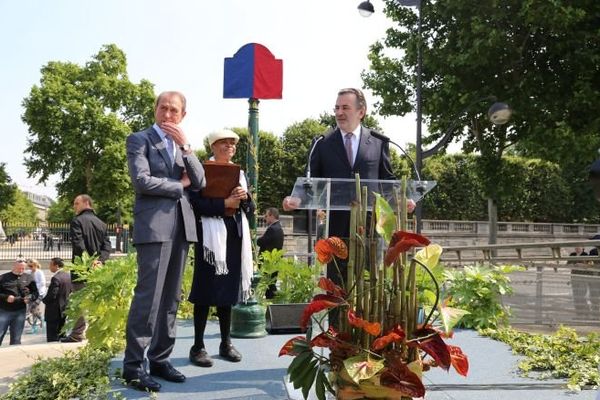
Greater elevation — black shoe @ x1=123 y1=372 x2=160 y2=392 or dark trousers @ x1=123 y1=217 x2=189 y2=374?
dark trousers @ x1=123 y1=217 x2=189 y2=374

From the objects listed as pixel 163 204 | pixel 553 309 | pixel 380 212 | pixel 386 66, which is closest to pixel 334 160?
pixel 163 204

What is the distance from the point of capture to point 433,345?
231cm

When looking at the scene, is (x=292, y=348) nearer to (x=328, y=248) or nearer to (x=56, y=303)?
(x=328, y=248)

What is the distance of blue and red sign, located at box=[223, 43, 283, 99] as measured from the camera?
5.54m

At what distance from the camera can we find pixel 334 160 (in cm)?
391

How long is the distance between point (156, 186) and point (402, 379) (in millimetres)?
2090

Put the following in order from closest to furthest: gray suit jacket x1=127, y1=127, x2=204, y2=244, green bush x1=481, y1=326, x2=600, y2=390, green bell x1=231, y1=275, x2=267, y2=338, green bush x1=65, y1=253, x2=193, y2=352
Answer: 1. gray suit jacket x1=127, y1=127, x2=204, y2=244
2. green bush x1=481, y1=326, x2=600, y2=390
3. green bush x1=65, y1=253, x2=193, y2=352
4. green bell x1=231, y1=275, x2=267, y2=338

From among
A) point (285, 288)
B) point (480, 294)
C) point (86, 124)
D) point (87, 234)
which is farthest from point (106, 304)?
point (86, 124)

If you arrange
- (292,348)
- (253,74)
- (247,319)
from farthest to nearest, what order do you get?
(253,74), (247,319), (292,348)

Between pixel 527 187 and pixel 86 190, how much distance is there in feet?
114

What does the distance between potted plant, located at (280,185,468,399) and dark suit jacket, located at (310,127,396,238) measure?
1.20m

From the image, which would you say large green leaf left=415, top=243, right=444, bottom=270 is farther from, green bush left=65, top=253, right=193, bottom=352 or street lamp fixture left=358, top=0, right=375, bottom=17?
street lamp fixture left=358, top=0, right=375, bottom=17

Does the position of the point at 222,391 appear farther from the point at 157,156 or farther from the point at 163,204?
the point at 157,156

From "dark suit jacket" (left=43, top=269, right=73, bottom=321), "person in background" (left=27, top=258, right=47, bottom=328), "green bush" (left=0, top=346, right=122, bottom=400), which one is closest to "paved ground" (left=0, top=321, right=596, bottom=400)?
"green bush" (left=0, top=346, right=122, bottom=400)
